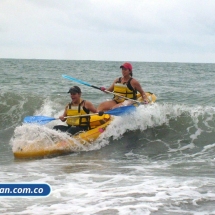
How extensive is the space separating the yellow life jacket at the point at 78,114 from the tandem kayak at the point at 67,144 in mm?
228

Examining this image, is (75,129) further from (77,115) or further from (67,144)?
(67,144)

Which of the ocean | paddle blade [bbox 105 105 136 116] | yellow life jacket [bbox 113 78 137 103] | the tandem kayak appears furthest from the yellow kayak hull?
yellow life jacket [bbox 113 78 137 103]

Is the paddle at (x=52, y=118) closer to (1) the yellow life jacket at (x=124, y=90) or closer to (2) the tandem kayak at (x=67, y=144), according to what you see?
(2) the tandem kayak at (x=67, y=144)

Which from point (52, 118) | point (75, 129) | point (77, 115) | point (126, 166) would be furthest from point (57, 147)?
point (126, 166)

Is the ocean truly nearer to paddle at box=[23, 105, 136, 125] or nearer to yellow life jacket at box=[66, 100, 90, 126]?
paddle at box=[23, 105, 136, 125]

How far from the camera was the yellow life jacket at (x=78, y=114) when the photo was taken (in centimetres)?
858

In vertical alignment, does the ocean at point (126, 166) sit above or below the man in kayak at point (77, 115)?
below

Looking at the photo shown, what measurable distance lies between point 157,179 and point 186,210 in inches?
53.4

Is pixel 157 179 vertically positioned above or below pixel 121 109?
below

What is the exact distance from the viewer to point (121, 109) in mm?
9828

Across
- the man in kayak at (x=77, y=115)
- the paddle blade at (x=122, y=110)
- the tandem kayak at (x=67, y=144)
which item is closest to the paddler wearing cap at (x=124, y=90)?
the paddle blade at (x=122, y=110)

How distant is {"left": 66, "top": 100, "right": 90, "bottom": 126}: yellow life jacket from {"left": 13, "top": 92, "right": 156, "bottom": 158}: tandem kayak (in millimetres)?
228

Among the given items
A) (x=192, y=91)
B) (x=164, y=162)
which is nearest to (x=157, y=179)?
(x=164, y=162)

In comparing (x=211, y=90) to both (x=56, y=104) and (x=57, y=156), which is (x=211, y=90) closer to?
(x=56, y=104)
